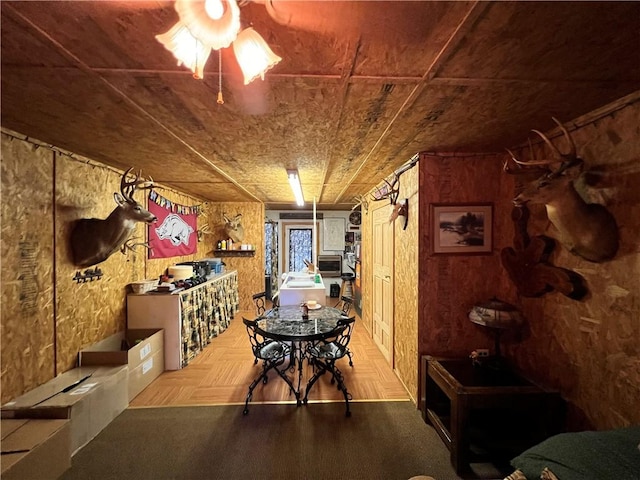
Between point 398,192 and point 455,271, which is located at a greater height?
point 398,192

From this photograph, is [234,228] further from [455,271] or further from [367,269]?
[455,271]

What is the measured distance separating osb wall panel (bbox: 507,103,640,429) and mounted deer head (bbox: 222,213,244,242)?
205 inches

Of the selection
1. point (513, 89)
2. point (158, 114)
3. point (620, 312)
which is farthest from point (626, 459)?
point (158, 114)

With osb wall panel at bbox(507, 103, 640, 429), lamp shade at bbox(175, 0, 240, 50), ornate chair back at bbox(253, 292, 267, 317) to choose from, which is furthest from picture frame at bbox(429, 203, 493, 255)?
ornate chair back at bbox(253, 292, 267, 317)

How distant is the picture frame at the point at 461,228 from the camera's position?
246 centimetres

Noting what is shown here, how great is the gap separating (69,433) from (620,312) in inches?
149

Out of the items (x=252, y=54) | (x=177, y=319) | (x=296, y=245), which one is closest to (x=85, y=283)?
(x=177, y=319)

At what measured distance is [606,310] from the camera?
1627mm

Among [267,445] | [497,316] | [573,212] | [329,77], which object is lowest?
[267,445]

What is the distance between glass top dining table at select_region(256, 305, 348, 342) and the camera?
245cm

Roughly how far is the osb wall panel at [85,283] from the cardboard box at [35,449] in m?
0.68

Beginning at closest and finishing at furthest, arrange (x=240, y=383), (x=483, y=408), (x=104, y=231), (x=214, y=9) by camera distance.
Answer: (x=214, y=9), (x=483, y=408), (x=104, y=231), (x=240, y=383)

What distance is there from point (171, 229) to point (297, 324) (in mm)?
2898

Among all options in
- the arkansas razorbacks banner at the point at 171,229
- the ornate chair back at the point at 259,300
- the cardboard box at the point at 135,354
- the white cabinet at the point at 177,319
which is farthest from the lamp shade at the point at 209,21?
the ornate chair back at the point at 259,300
